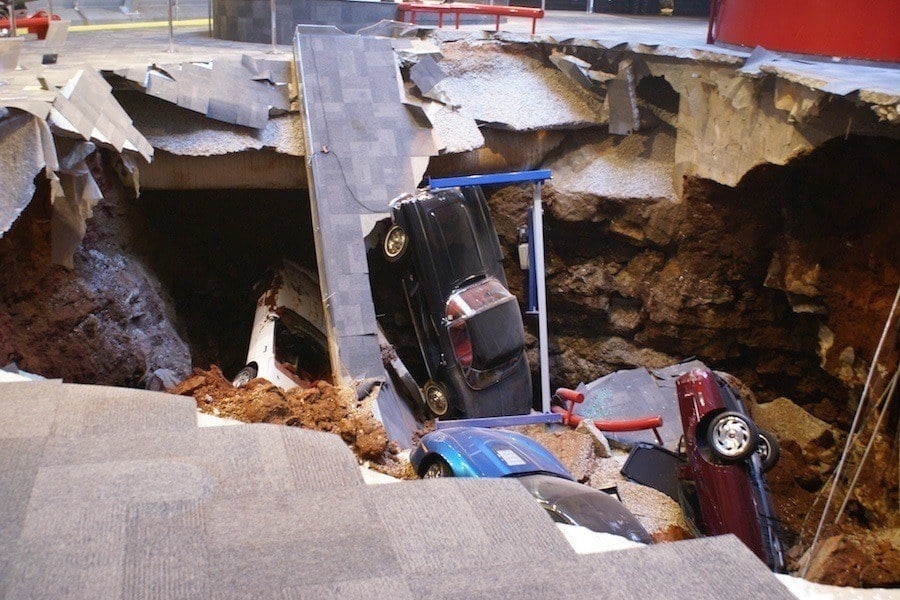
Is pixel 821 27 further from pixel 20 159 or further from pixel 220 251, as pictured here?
pixel 220 251

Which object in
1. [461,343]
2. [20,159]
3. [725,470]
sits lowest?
[725,470]

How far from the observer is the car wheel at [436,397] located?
20.4ft

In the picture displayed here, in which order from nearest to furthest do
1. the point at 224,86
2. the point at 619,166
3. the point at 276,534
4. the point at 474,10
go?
the point at 276,534, the point at 224,86, the point at 619,166, the point at 474,10

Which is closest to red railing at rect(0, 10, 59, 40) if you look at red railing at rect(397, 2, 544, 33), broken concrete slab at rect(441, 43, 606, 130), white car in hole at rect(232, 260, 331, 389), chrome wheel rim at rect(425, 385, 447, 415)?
white car in hole at rect(232, 260, 331, 389)

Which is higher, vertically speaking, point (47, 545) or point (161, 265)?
point (47, 545)

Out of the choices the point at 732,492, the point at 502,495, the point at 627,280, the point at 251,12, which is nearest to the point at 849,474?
Result: the point at 732,492

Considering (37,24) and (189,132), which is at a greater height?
(37,24)

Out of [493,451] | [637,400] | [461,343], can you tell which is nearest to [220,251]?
[461,343]

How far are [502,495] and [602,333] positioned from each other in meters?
6.17

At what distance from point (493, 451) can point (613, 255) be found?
4155 millimetres

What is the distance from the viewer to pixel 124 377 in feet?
18.6

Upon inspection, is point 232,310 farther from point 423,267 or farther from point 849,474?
point 849,474

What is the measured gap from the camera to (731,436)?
16.0ft

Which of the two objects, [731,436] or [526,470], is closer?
[526,470]
